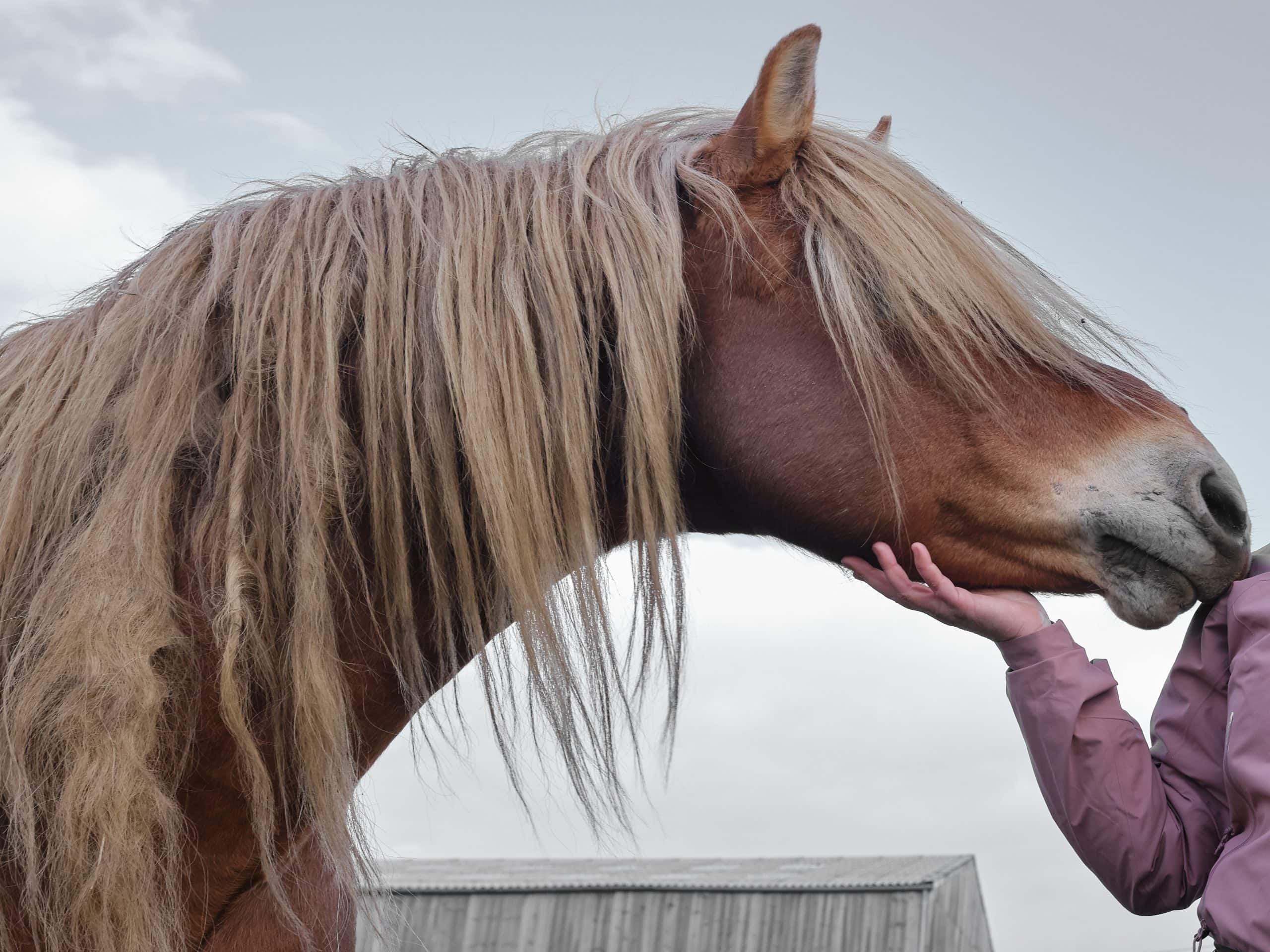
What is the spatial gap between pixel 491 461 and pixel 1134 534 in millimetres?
1022

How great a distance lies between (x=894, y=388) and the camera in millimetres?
1747

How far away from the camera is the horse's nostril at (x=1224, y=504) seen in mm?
1738

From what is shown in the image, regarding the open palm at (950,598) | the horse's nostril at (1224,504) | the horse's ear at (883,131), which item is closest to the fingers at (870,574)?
the open palm at (950,598)

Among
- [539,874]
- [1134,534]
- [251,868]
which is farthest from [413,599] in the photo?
[539,874]

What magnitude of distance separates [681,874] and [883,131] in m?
16.3

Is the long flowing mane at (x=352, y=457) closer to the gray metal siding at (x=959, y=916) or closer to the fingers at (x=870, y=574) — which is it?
the fingers at (x=870, y=574)

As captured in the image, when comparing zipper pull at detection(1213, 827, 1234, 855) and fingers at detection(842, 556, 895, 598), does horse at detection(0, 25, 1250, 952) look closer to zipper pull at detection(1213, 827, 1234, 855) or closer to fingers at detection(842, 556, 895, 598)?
fingers at detection(842, 556, 895, 598)

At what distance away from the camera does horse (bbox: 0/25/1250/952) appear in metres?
1.58

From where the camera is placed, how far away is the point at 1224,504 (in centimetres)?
175

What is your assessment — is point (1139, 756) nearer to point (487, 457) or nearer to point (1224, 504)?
point (1224, 504)

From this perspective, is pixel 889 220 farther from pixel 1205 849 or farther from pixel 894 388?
pixel 1205 849

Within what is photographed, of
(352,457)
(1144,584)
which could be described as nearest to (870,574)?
(1144,584)

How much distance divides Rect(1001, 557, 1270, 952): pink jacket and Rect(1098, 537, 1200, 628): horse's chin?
0.24 ft

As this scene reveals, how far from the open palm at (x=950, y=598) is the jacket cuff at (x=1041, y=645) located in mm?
12
